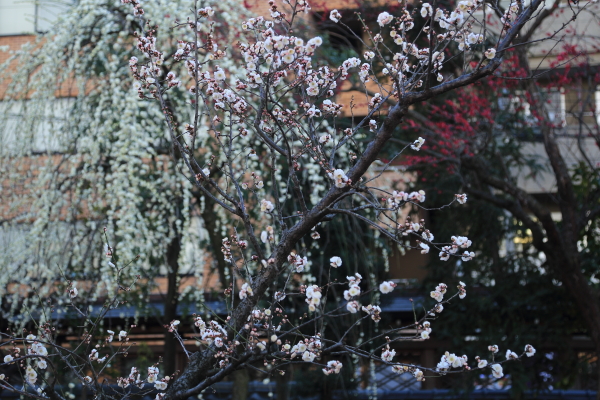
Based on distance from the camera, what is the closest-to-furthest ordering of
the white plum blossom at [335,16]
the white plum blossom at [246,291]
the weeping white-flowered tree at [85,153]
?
1. the white plum blossom at [246,291]
2. the white plum blossom at [335,16]
3. the weeping white-flowered tree at [85,153]

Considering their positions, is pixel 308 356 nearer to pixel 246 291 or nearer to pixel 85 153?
pixel 246 291

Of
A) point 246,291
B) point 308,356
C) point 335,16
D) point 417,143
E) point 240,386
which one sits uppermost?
point 335,16

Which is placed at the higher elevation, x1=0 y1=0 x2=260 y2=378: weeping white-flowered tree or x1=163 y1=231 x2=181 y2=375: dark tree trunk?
x1=0 y1=0 x2=260 y2=378: weeping white-flowered tree

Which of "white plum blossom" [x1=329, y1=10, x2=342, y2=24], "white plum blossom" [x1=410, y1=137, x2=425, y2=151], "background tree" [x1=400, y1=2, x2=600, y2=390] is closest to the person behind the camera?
"white plum blossom" [x1=410, y1=137, x2=425, y2=151]

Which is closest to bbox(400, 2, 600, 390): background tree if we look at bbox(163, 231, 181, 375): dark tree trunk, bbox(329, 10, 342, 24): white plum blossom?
bbox(163, 231, 181, 375): dark tree trunk

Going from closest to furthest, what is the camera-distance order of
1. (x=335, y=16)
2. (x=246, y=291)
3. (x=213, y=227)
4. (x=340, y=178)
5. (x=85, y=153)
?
(x=340, y=178), (x=246, y=291), (x=335, y=16), (x=85, y=153), (x=213, y=227)

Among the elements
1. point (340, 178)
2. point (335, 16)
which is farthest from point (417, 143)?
point (335, 16)

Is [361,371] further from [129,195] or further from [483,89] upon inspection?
[129,195]

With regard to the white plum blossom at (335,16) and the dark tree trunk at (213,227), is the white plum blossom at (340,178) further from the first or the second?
the dark tree trunk at (213,227)

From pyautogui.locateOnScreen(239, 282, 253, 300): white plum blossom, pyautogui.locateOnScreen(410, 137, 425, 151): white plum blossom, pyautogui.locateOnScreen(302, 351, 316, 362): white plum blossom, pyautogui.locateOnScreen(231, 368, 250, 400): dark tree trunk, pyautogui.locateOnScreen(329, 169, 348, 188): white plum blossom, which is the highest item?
pyautogui.locateOnScreen(410, 137, 425, 151): white plum blossom

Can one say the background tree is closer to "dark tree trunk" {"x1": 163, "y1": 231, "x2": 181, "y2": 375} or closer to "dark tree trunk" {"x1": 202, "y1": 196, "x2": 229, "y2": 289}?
"dark tree trunk" {"x1": 202, "y1": 196, "x2": 229, "y2": 289}

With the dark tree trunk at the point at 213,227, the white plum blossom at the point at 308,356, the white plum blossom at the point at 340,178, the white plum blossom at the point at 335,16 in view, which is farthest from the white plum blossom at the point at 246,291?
the dark tree trunk at the point at 213,227

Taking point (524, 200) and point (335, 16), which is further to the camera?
point (524, 200)

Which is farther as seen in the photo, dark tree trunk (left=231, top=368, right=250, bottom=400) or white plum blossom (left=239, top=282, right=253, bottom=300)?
dark tree trunk (left=231, top=368, right=250, bottom=400)
